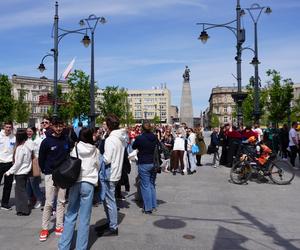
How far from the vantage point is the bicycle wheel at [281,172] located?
10.8 meters

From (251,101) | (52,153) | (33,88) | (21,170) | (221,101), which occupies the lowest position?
(21,170)

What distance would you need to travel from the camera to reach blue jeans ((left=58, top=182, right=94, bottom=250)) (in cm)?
502

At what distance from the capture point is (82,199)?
5059 millimetres

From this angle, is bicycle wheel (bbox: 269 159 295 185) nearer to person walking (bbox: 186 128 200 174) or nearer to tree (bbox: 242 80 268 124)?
person walking (bbox: 186 128 200 174)

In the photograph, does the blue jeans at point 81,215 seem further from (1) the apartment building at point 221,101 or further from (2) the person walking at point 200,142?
(1) the apartment building at point 221,101

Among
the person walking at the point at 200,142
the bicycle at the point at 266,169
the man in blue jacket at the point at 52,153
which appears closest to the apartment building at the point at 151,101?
the person walking at the point at 200,142

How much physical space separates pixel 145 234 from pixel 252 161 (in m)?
5.90

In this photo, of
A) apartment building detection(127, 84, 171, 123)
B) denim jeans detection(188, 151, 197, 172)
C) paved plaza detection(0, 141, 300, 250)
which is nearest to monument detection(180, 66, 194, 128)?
denim jeans detection(188, 151, 197, 172)

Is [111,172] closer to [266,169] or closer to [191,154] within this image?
[266,169]

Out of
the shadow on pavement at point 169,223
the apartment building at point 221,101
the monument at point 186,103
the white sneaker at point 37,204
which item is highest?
the apartment building at point 221,101

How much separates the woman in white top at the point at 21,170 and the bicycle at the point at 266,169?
6.07m

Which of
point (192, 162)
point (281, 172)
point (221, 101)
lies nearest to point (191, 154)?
point (192, 162)

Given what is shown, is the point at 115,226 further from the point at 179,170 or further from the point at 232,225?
the point at 179,170

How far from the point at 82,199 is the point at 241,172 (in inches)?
269
